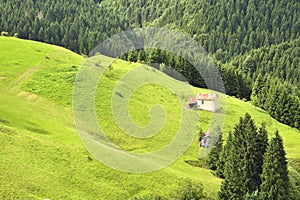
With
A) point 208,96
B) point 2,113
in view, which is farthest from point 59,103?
point 208,96

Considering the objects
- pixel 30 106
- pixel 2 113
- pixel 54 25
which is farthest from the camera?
pixel 54 25

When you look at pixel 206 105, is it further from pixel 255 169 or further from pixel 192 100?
pixel 255 169

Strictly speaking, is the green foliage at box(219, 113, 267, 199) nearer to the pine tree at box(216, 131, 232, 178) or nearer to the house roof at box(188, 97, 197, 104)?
the pine tree at box(216, 131, 232, 178)

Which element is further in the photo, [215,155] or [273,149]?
[215,155]

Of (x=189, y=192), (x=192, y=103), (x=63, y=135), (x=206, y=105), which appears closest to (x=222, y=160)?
A: (x=189, y=192)

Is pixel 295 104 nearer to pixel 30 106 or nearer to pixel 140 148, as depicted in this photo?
pixel 140 148

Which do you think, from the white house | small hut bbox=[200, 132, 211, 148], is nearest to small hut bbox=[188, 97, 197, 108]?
the white house

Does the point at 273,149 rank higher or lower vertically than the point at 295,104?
higher
